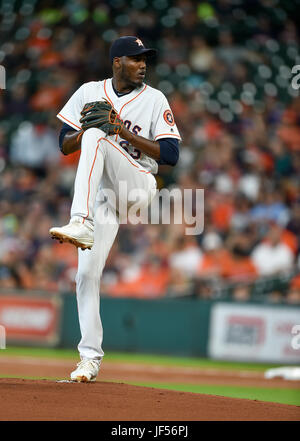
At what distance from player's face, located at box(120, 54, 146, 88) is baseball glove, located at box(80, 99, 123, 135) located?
36 centimetres

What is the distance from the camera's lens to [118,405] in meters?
4.41

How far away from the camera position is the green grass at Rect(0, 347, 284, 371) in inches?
425

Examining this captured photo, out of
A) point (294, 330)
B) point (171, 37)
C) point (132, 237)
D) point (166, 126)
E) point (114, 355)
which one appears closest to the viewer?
point (166, 126)

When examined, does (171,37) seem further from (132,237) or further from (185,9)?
(132,237)

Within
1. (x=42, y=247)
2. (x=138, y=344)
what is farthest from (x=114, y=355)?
(x=42, y=247)

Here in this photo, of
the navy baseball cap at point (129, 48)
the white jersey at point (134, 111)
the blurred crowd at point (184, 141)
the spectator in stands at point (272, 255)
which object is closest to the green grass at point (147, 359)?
the blurred crowd at point (184, 141)

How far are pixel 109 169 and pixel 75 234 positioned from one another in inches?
26.8

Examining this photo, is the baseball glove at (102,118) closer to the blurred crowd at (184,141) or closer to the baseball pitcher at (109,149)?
the baseball pitcher at (109,149)

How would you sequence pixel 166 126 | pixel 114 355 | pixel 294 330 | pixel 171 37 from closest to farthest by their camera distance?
pixel 166 126 < pixel 294 330 < pixel 114 355 < pixel 171 37

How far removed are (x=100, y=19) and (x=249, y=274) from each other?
6338 mm

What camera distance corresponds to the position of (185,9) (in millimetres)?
14461

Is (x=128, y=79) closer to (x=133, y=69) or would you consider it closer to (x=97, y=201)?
(x=133, y=69)

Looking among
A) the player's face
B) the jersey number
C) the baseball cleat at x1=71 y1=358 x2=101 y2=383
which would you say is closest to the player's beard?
the player's face

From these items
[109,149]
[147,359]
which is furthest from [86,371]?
[147,359]
